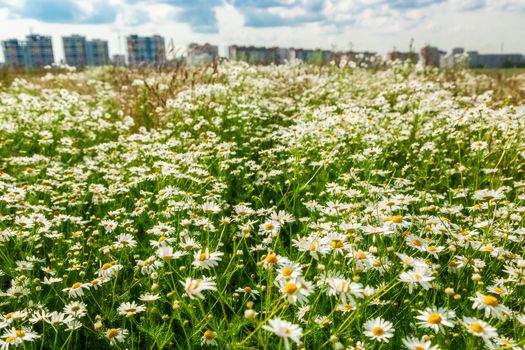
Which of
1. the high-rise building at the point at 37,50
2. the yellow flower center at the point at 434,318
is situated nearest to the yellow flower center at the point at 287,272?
the yellow flower center at the point at 434,318

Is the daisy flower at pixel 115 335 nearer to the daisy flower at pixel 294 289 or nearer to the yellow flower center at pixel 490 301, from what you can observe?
the daisy flower at pixel 294 289

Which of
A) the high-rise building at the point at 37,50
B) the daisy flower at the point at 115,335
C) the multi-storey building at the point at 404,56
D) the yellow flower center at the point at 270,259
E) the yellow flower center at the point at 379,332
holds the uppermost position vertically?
the high-rise building at the point at 37,50

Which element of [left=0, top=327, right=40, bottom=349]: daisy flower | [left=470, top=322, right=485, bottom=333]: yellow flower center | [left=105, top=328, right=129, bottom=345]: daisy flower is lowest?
[left=105, top=328, right=129, bottom=345]: daisy flower

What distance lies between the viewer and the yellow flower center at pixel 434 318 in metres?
1.61

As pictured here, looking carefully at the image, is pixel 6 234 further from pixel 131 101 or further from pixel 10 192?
pixel 131 101

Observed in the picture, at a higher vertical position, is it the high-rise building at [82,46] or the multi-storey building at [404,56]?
the high-rise building at [82,46]

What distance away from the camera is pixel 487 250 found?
218 centimetres

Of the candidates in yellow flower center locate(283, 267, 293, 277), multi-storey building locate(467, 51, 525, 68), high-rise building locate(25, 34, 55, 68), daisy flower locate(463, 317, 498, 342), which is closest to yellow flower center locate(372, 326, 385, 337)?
daisy flower locate(463, 317, 498, 342)

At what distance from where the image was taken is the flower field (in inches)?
72.9

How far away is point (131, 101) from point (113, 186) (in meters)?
4.27

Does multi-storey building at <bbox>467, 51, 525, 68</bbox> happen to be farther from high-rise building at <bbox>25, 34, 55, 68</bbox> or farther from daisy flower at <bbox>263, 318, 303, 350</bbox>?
high-rise building at <bbox>25, 34, 55, 68</bbox>

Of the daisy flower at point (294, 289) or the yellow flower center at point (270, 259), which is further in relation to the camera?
the yellow flower center at point (270, 259)

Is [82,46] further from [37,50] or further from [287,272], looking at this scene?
[287,272]

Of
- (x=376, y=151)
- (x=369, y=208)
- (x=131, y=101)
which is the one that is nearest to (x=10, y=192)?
(x=369, y=208)
